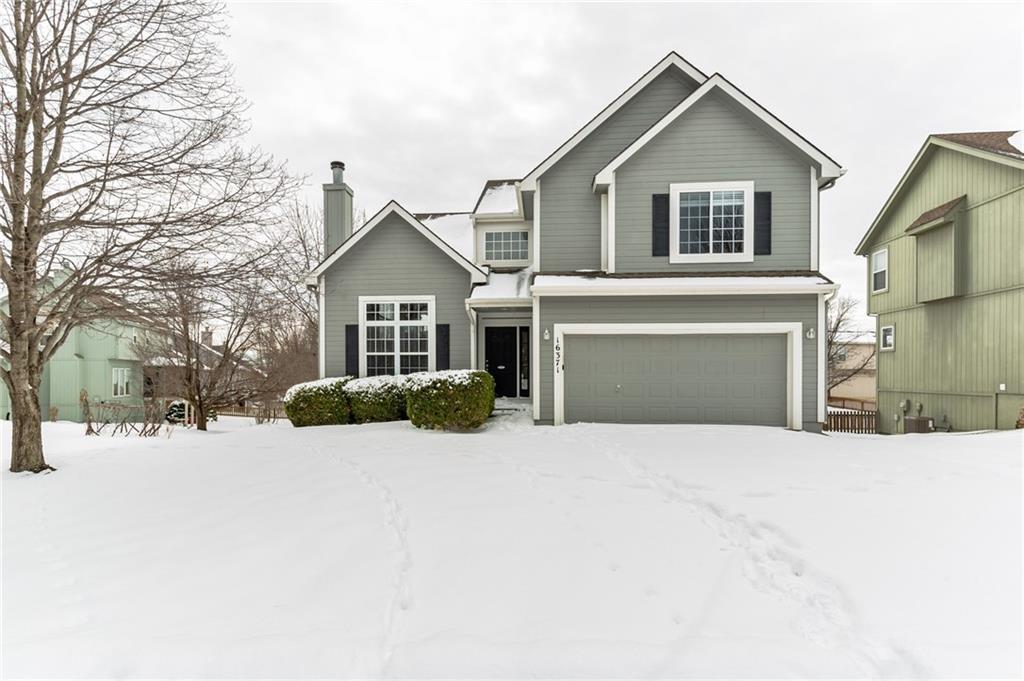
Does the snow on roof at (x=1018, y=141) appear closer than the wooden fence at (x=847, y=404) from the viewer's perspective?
Yes

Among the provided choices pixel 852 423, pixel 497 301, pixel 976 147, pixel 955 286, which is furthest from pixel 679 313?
pixel 976 147

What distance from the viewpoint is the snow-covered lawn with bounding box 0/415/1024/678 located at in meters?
2.70

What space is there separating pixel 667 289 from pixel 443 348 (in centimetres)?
608

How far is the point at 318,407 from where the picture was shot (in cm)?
1141

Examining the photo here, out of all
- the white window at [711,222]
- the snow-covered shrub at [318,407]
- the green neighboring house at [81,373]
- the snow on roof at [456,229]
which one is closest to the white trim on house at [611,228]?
the white window at [711,222]

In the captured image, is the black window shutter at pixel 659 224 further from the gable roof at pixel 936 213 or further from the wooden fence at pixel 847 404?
the wooden fence at pixel 847 404

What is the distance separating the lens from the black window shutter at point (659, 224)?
10656mm

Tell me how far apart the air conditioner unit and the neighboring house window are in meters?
13.6

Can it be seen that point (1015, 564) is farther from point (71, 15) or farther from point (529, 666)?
point (71, 15)

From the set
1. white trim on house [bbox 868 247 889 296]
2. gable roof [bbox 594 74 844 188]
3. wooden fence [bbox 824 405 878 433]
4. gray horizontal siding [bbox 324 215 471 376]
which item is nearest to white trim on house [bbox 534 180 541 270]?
gable roof [bbox 594 74 844 188]

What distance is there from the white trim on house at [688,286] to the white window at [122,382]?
89.9ft

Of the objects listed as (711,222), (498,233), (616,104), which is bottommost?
(711,222)

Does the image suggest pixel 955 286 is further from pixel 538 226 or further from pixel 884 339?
pixel 538 226

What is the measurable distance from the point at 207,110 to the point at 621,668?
8.75m
